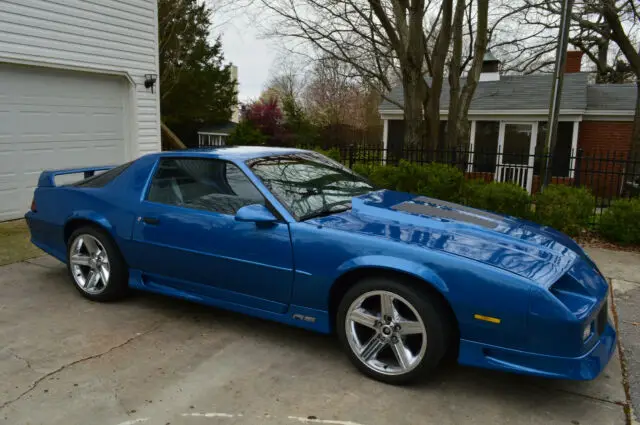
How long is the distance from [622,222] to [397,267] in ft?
17.5

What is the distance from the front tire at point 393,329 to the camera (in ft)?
9.79

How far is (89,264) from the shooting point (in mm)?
4535


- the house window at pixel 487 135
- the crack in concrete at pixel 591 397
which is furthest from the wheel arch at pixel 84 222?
the house window at pixel 487 135

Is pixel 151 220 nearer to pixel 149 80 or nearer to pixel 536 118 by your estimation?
pixel 149 80

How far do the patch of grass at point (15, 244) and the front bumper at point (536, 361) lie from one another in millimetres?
5208

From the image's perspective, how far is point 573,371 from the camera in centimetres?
274

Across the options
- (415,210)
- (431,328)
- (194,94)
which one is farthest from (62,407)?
(194,94)

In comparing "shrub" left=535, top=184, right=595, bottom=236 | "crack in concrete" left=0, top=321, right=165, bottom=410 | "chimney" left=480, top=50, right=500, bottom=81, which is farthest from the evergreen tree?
"crack in concrete" left=0, top=321, right=165, bottom=410

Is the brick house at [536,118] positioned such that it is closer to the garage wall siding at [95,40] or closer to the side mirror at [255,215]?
the garage wall siding at [95,40]

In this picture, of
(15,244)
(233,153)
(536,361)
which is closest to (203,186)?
(233,153)

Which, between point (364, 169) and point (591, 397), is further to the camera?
point (364, 169)

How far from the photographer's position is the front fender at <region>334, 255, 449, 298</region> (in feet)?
9.64

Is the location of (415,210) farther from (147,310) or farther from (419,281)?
(147,310)

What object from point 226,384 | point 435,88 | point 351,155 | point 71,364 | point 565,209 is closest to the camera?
point 226,384
